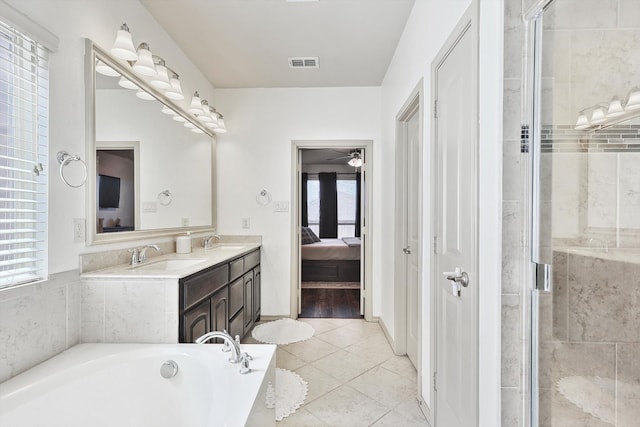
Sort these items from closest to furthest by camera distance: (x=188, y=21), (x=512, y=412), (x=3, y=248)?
(x=512, y=412)
(x=3, y=248)
(x=188, y=21)

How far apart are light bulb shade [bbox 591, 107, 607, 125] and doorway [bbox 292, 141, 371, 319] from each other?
2554mm

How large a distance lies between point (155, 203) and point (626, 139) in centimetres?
269

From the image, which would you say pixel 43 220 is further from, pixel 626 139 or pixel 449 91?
pixel 626 139

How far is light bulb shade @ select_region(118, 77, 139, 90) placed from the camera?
198 centimetres

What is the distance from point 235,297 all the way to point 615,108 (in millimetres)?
2566

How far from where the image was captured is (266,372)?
1312 millimetres

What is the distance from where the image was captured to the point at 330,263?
4957 millimetres

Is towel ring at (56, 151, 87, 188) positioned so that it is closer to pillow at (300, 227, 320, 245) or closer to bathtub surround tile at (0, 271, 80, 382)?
bathtub surround tile at (0, 271, 80, 382)

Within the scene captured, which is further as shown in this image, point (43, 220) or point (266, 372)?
point (43, 220)

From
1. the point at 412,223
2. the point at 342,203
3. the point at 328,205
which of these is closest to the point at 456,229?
the point at 412,223

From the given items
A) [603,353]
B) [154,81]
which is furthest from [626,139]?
[154,81]

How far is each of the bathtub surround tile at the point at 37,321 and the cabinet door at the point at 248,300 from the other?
147 centimetres

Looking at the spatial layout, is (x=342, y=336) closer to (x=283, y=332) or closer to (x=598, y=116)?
(x=283, y=332)

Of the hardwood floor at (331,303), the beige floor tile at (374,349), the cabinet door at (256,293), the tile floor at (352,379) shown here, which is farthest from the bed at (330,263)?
the beige floor tile at (374,349)
